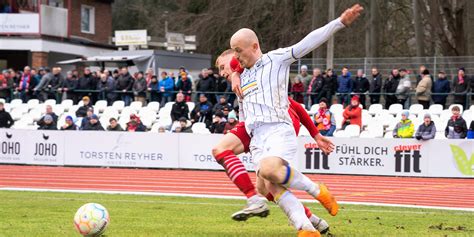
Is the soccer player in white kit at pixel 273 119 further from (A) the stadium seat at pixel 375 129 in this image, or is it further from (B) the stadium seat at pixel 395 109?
(B) the stadium seat at pixel 395 109

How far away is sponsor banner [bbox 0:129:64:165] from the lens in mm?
26498

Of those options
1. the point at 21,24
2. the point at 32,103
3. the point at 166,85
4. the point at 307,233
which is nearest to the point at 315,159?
the point at 166,85

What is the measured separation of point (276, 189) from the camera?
892 cm

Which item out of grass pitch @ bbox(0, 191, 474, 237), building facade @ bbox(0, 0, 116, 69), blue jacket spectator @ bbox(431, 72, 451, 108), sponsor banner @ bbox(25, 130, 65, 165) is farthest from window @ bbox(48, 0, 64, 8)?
grass pitch @ bbox(0, 191, 474, 237)

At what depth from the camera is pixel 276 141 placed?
8867 millimetres

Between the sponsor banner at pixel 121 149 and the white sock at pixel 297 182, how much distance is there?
16.2 m

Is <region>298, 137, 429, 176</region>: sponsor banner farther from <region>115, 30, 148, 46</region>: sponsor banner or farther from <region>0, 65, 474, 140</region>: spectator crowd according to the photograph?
<region>115, 30, 148, 46</region>: sponsor banner

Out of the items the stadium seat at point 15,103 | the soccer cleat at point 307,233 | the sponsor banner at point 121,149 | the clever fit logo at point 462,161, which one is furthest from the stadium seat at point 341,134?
the soccer cleat at point 307,233

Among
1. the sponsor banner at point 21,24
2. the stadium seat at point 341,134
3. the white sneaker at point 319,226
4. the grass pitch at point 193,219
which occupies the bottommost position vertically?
the grass pitch at point 193,219

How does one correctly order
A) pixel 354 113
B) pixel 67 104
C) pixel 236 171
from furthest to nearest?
pixel 67 104 < pixel 354 113 < pixel 236 171

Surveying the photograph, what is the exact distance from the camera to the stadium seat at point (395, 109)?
86.4 ft

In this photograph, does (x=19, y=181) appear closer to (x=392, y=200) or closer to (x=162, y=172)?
(x=162, y=172)

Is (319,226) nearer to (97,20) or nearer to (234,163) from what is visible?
(234,163)

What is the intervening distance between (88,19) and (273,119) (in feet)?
138
